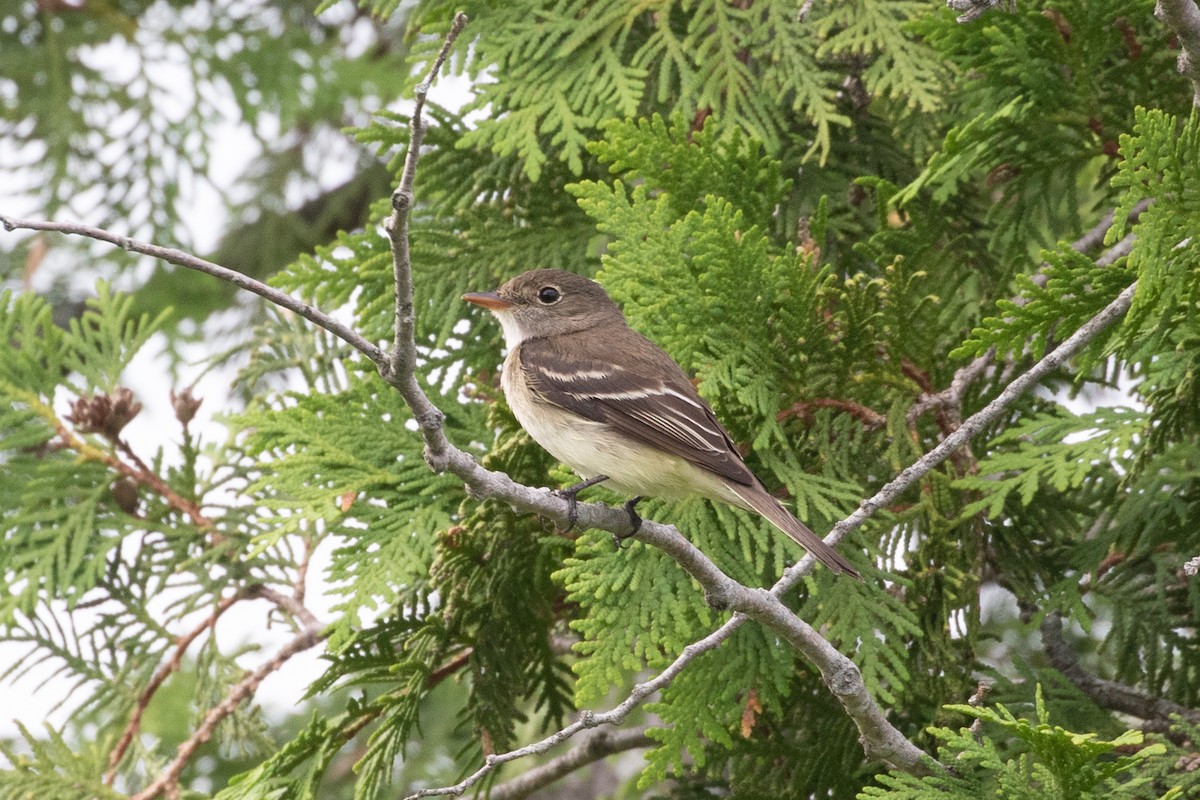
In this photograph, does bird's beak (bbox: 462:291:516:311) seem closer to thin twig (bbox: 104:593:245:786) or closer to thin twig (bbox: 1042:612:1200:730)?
thin twig (bbox: 104:593:245:786)

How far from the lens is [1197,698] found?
4172mm

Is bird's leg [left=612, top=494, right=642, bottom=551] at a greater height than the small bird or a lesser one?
lesser

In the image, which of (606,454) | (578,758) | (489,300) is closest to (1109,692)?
(606,454)

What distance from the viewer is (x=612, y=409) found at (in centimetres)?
443

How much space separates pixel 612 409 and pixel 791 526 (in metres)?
1.04

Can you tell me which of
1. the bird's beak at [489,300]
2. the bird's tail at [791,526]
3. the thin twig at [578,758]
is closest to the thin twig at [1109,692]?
the bird's tail at [791,526]

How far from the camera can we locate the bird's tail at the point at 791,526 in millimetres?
3363

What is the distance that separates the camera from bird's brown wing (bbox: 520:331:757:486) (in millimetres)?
3947

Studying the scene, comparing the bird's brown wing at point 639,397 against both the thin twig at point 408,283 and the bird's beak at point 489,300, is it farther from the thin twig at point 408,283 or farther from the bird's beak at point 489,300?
the thin twig at point 408,283

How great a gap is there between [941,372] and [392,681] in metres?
2.08

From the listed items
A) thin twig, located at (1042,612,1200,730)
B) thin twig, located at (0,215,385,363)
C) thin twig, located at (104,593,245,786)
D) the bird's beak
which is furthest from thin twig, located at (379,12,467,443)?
thin twig, located at (104,593,245,786)

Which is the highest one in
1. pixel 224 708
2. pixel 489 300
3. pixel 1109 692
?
pixel 489 300

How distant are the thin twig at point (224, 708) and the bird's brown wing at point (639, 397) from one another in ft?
4.17

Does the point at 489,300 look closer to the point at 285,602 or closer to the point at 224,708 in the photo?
the point at 285,602
